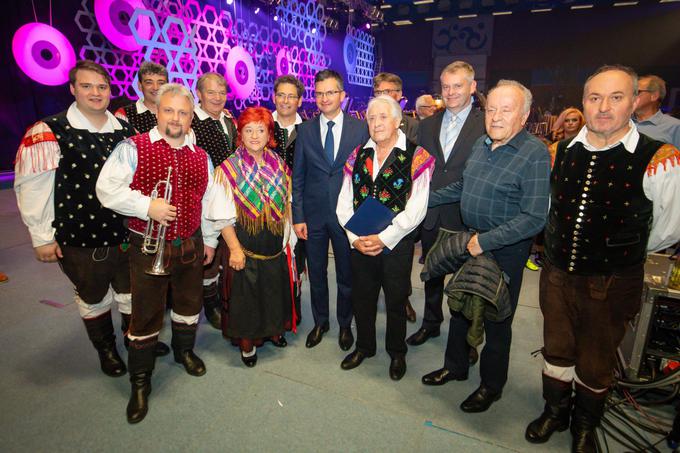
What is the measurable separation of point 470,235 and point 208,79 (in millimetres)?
2429

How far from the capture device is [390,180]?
227cm

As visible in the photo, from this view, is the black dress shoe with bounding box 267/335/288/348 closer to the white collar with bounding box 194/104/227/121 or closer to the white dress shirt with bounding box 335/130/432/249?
the white dress shirt with bounding box 335/130/432/249

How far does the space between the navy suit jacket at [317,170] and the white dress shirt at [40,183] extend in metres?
1.34

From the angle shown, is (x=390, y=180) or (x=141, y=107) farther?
(x=141, y=107)

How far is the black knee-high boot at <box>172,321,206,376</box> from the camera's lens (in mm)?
2500

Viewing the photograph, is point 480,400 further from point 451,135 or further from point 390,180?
point 451,135

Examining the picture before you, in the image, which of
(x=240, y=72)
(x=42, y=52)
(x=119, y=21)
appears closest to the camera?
(x=42, y=52)

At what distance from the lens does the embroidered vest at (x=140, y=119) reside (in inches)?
122

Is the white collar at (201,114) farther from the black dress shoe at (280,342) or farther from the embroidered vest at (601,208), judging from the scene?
the embroidered vest at (601,208)

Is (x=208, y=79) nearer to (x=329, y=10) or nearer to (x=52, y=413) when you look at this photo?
(x=52, y=413)

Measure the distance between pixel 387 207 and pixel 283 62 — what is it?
9.33 m

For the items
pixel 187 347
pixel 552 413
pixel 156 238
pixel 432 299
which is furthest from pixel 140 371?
pixel 552 413

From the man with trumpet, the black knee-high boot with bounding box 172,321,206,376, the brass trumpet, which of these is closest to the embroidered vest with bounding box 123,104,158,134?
the man with trumpet

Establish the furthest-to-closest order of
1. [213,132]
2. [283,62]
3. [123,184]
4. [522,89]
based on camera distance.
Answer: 1. [283,62]
2. [213,132]
3. [123,184]
4. [522,89]
